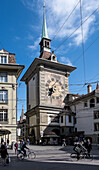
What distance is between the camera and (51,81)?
52250 millimetres

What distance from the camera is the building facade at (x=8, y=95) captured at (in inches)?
1385

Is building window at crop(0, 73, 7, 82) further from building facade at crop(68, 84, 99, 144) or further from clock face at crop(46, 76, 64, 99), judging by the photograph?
building facade at crop(68, 84, 99, 144)

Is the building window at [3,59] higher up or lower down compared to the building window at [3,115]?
higher up

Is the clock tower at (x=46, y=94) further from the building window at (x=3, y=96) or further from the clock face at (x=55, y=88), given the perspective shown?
the building window at (x=3, y=96)

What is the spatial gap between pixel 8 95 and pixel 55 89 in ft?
57.9

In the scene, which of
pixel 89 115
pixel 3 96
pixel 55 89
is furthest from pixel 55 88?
pixel 3 96

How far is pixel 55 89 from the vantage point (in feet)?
172

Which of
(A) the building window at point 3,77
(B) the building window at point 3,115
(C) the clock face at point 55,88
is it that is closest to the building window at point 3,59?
(A) the building window at point 3,77

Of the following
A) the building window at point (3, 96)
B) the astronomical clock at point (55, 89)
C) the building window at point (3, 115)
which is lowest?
the building window at point (3, 115)

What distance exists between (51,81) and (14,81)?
16018 mm

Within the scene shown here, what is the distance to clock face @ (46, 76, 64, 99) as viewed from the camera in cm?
5126

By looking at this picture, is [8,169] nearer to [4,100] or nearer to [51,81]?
[4,100]

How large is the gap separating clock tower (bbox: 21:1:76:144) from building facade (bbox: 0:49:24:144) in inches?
421

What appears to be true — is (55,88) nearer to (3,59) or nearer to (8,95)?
(8,95)
